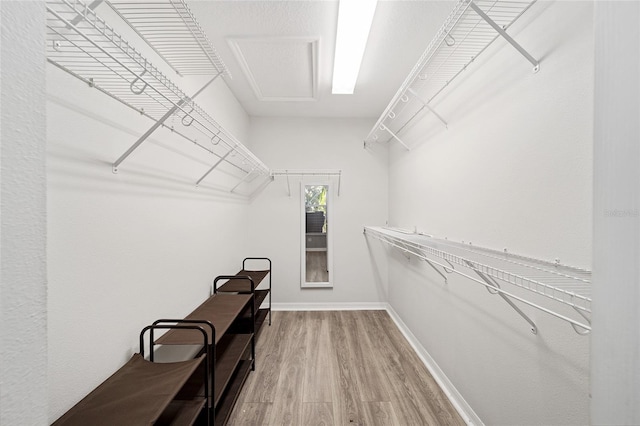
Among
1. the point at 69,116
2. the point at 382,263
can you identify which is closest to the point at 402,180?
the point at 382,263

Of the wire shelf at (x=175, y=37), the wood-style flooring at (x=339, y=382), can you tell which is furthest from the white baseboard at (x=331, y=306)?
the wire shelf at (x=175, y=37)

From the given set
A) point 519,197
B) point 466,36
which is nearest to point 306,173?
point 466,36

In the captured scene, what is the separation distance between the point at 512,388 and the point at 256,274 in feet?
8.03

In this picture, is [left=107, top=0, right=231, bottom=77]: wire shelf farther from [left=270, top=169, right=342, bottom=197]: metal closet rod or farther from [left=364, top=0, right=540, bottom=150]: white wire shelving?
[left=270, top=169, right=342, bottom=197]: metal closet rod

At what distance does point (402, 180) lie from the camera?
321 centimetres

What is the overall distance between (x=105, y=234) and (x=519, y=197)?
187 cm

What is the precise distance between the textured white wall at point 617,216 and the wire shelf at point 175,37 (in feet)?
3.86

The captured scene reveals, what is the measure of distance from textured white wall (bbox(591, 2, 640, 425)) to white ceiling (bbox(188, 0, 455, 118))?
1.74 metres

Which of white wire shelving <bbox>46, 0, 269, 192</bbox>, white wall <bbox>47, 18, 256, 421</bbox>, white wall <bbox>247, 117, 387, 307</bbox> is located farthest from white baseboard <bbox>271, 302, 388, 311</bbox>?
white wire shelving <bbox>46, 0, 269, 192</bbox>

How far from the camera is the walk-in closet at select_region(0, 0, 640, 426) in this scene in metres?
0.38

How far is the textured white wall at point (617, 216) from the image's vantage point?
34cm

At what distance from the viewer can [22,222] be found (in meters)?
0.39

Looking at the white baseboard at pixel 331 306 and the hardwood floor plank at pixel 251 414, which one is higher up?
the white baseboard at pixel 331 306

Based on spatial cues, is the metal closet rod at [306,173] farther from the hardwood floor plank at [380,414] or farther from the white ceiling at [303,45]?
the hardwood floor plank at [380,414]
